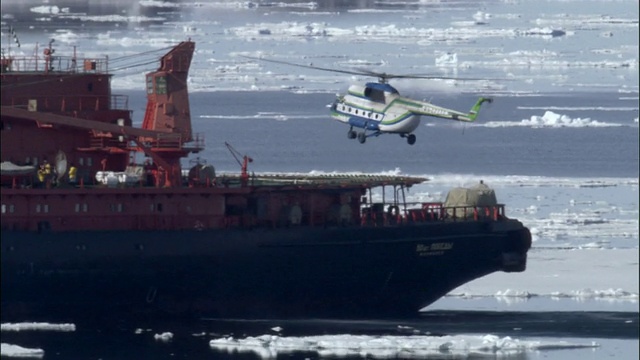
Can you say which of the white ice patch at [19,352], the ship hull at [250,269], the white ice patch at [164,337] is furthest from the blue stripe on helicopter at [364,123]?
the white ice patch at [19,352]

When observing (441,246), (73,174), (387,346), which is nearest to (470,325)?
(441,246)

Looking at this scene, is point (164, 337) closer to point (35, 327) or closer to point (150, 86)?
point (35, 327)

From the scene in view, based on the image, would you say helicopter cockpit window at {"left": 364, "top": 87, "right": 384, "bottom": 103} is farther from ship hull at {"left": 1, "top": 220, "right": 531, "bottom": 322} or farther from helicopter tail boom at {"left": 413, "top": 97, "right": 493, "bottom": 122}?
ship hull at {"left": 1, "top": 220, "right": 531, "bottom": 322}

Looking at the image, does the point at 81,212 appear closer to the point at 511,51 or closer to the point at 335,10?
the point at 335,10

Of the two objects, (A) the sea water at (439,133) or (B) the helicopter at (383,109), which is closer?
(A) the sea water at (439,133)

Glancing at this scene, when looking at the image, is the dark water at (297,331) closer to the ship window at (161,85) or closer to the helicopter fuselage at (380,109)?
the ship window at (161,85)

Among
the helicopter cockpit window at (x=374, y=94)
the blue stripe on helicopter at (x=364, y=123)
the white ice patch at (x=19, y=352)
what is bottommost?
the white ice patch at (x=19, y=352)

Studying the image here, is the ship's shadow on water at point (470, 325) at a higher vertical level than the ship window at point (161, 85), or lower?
lower

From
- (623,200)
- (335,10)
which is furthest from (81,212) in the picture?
(335,10)
